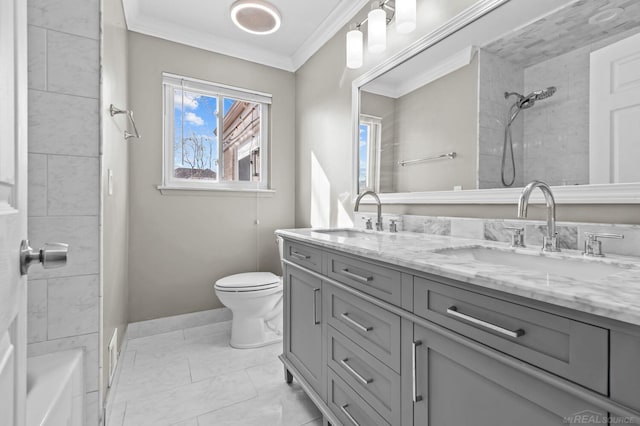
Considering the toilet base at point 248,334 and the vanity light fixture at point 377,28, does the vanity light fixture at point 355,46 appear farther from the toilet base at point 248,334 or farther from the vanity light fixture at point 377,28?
the toilet base at point 248,334

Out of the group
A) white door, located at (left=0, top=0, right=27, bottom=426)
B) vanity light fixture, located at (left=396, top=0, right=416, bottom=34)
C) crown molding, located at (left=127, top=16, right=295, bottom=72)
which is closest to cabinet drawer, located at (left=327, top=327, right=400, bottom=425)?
white door, located at (left=0, top=0, right=27, bottom=426)

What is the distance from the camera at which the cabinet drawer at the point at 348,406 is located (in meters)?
1.06

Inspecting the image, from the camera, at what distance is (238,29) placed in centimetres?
244

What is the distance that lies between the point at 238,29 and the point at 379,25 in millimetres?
1293

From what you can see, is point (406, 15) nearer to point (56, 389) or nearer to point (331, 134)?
point (331, 134)

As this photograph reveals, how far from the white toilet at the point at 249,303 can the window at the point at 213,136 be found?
0.91m

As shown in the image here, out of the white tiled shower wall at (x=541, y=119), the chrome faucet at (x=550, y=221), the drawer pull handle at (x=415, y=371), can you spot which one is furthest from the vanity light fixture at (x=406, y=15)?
the drawer pull handle at (x=415, y=371)

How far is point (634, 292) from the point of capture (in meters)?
0.54

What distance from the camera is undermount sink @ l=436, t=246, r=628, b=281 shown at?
0.86 meters

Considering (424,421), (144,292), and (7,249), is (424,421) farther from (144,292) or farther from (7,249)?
(144,292)

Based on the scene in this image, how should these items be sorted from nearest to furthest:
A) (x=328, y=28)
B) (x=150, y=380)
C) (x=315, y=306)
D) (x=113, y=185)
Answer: (x=315, y=306) < (x=113, y=185) < (x=150, y=380) < (x=328, y=28)

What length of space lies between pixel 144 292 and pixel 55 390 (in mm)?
1483

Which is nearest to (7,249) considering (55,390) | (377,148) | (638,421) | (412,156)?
(55,390)

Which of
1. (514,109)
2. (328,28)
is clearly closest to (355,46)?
(328,28)
